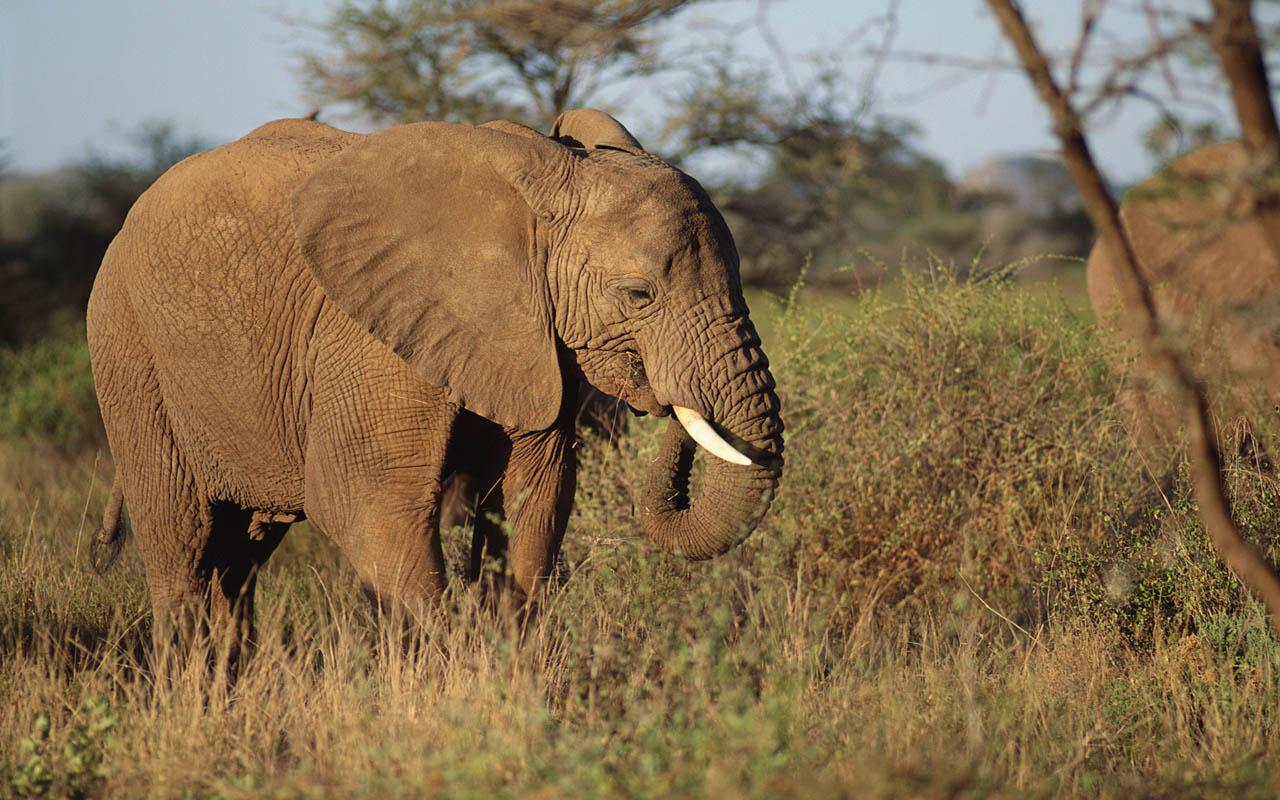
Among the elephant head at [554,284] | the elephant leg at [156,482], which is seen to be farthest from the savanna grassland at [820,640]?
the elephant head at [554,284]

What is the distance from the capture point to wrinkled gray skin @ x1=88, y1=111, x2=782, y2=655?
15.3 feet

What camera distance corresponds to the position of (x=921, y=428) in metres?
6.92

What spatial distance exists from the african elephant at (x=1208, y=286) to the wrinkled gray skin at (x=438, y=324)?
4.51ft

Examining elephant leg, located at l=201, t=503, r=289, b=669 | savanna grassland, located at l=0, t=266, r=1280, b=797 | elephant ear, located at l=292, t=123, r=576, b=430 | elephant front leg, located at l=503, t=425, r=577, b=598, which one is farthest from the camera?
elephant leg, located at l=201, t=503, r=289, b=669

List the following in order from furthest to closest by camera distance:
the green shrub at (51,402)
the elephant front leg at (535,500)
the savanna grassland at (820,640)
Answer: the green shrub at (51,402), the elephant front leg at (535,500), the savanna grassland at (820,640)

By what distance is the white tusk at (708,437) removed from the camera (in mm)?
4562

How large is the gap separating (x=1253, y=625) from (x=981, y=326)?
228 cm

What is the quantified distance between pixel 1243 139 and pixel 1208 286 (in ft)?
20.0

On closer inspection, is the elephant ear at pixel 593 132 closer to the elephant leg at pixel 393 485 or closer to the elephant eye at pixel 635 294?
the elephant eye at pixel 635 294

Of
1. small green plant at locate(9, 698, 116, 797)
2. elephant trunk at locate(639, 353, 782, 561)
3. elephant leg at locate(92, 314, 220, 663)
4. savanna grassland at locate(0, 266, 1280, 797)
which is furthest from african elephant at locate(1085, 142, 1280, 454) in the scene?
elephant leg at locate(92, 314, 220, 663)

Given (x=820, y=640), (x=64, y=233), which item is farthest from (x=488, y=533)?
(x=64, y=233)

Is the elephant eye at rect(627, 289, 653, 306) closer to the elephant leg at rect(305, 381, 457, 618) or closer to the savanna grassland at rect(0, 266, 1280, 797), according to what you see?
the elephant leg at rect(305, 381, 457, 618)

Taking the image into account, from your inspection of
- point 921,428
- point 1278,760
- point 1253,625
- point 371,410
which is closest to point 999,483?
point 921,428

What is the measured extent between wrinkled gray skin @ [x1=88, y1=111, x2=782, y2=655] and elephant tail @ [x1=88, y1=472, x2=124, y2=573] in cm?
105
